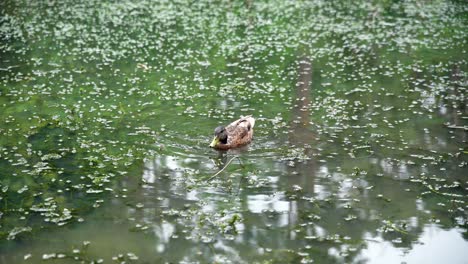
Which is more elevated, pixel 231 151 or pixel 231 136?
pixel 231 136

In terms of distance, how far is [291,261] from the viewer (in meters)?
6.80

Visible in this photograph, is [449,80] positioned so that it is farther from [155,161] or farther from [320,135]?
[155,161]

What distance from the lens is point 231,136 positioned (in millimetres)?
10125

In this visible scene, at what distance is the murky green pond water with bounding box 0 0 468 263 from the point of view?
7.24 m

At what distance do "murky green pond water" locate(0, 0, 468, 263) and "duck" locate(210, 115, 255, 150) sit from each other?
163 mm

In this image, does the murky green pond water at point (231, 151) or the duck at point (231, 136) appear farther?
the duck at point (231, 136)

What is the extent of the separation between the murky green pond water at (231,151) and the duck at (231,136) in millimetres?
163

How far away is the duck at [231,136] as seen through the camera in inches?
395

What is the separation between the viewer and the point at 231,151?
33.3 ft

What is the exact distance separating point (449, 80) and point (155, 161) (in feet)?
28.2

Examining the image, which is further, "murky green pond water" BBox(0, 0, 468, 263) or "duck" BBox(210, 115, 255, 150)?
"duck" BBox(210, 115, 255, 150)

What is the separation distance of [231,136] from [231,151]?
260 millimetres

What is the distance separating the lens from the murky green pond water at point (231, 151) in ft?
23.8

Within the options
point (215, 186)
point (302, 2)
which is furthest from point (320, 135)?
point (302, 2)
